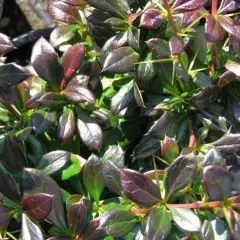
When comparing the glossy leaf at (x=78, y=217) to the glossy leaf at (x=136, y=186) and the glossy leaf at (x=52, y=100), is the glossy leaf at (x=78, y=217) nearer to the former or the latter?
the glossy leaf at (x=136, y=186)

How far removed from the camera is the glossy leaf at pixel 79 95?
1.34 m

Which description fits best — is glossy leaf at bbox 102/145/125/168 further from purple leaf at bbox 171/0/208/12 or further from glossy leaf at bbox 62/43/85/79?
purple leaf at bbox 171/0/208/12

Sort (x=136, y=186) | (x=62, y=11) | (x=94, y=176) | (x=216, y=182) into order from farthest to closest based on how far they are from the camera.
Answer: (x=62, y=11), (x=94, y=176), (x=136, y=186), (x=216, y=182)

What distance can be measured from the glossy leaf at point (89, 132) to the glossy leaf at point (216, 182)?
16.7 inches

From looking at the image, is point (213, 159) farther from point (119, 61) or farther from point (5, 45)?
point (5, 45)

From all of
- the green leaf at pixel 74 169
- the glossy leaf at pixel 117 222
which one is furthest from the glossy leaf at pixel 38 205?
the green leaf at pixel 74 169

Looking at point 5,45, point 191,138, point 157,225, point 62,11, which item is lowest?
point 191,138

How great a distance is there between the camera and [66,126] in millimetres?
1403

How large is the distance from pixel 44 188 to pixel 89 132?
→ 23 cm

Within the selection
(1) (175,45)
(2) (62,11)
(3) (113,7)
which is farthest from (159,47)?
(2) (62,11)

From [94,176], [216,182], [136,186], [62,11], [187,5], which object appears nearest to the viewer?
[216,182]

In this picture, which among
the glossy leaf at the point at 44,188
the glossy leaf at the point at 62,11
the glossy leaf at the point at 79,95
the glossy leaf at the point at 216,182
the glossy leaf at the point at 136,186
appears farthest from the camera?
the glossy leaf at the point at 62,11

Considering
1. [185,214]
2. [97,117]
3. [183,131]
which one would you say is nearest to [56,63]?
[97,117]

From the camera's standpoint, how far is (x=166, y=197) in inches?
46.3
